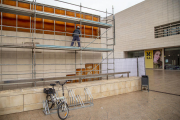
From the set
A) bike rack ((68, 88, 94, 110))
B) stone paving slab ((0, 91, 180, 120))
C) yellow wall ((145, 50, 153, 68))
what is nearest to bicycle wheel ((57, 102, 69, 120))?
stone paving slab ((0, 91, 180, 120))

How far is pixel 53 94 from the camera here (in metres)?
5.48

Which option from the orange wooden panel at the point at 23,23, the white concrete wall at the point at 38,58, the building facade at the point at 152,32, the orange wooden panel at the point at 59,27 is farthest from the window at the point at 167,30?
the orange wooden panel at the point at 23,23

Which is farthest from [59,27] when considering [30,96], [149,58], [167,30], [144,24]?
[149,58]

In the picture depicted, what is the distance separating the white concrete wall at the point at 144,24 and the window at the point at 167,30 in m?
0.55

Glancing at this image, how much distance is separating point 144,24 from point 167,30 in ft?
15.0

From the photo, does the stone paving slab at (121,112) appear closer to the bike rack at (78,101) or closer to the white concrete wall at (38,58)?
the bike rack at (78,101)

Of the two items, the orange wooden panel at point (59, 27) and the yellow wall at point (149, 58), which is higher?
the orange wooden panel at point (59, 27)

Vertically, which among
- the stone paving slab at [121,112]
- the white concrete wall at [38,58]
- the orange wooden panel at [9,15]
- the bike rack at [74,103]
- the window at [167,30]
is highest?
the window at [167,30]

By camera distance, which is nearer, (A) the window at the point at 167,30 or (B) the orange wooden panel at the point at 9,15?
(B) the orange wooden panel at the point at 9,15

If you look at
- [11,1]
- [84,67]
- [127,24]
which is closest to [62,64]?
[84,67]

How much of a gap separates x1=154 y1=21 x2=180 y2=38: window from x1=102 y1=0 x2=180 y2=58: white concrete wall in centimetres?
55

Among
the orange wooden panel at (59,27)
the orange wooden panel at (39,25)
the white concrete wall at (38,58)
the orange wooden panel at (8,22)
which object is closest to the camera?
the white concrete wall at (38,58)

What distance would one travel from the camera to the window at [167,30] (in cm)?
2065

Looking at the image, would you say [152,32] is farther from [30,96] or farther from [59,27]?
[30,96]
